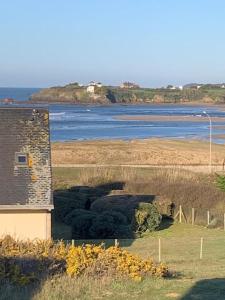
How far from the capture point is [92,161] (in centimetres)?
6059

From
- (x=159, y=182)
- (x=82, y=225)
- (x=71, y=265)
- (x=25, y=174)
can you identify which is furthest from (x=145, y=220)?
(x=71, y=265)

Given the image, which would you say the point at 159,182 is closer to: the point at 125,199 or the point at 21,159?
the point at 125,199

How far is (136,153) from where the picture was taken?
2562 inches

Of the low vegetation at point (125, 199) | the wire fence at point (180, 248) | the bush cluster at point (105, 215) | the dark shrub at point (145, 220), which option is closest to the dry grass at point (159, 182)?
the low vegetation at point (125, 199)

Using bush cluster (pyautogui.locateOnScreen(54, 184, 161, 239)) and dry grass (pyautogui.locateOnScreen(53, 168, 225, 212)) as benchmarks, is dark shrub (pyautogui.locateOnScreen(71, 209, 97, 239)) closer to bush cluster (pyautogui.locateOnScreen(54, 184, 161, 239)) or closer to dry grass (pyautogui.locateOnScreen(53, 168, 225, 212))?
bush cluster (pyautogui.locateOnScreen(54, 184, 161, 239))

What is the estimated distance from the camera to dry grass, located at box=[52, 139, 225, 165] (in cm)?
6097

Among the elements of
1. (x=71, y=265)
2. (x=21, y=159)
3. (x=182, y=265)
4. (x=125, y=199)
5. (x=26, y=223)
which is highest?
(x=21, y=159)

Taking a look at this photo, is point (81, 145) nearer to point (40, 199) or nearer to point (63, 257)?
point (40, 199)

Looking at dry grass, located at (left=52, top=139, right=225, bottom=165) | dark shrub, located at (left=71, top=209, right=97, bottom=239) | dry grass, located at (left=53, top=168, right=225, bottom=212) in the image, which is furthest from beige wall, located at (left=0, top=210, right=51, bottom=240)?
dry grass, located at (left=52, top=139, right=225, bottom=165)

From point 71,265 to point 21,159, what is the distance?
12852 millimetres

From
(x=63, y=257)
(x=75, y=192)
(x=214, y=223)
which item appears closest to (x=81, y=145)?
(x=75, y=192)

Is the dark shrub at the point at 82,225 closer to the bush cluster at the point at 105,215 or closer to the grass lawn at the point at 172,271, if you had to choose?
the bush cluster at the point at 105,215

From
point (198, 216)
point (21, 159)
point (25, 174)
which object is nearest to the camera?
point (25, 174)

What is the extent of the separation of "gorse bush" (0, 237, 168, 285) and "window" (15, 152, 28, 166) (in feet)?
36.1
